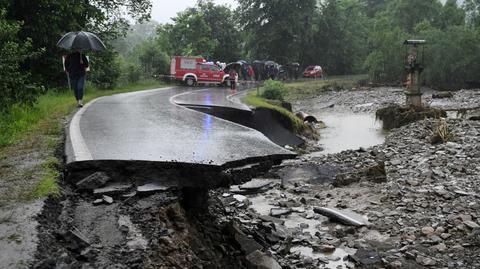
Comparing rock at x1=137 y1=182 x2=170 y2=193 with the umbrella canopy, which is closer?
rock at x1=137 y1=182 x2=170 y2=193

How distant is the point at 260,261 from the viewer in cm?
538

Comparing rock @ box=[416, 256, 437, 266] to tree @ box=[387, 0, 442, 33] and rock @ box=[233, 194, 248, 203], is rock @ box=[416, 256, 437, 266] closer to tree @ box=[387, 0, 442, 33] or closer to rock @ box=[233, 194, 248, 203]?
rock @ box=[233, 194, 248, 203]

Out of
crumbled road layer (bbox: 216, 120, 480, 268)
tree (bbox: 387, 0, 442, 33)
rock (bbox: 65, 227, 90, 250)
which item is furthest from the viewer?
tree (bbox: 387, 0, 442, 33)

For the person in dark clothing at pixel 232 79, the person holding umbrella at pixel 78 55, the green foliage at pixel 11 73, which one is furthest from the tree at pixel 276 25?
the green foliage at pixel 11 73

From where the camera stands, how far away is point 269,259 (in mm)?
5539

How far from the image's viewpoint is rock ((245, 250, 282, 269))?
5.29m

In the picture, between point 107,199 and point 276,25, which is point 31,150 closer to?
point 107,199

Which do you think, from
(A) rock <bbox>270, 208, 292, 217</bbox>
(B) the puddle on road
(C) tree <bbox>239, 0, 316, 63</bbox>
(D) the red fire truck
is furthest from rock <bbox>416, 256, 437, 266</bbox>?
(C) tree <bbox>239, 0, 316, 63</bbox>

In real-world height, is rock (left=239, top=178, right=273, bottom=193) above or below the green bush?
below

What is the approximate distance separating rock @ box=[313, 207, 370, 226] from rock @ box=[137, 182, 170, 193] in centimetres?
364

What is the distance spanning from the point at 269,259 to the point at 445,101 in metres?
32.0

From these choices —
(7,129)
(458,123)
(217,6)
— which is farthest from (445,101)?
(7,129)

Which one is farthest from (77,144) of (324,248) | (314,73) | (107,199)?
(314,73)

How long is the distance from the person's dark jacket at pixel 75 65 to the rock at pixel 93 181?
27.5 feet
